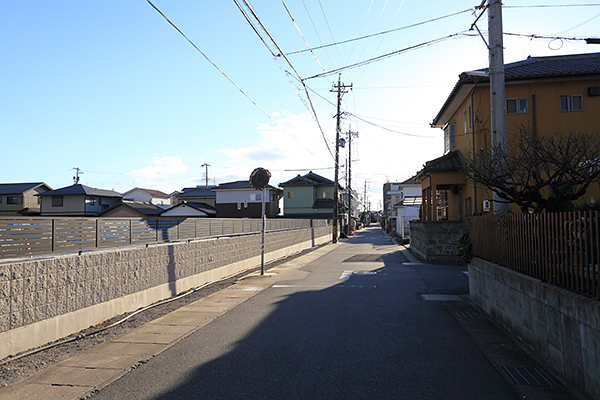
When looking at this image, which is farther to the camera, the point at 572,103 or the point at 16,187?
the point at 16,187

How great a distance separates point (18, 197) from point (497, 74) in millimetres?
47988

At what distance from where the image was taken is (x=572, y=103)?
699 inches

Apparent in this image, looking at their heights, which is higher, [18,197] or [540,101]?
[540,101]

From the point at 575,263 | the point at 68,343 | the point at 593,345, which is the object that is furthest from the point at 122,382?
the point at 575,263

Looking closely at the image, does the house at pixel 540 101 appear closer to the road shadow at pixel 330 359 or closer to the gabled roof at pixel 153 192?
the road shadow at pixel 330 359

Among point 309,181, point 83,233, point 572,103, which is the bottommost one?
point 83,233

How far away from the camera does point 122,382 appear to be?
4625mm

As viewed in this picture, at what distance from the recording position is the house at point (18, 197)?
42.4m

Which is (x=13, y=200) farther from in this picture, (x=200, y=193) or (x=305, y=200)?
(x=305, y=200)

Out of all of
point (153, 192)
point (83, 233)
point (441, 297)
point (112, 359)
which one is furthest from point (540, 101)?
point (153, 192)

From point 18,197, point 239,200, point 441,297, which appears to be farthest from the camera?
point 239,200

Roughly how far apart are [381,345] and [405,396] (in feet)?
5.91

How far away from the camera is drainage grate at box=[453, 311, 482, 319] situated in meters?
7.88

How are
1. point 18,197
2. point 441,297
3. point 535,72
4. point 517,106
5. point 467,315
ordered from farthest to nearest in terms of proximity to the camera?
point 18,197 < point 517,106 < point 535,72 < point 441,297 < point 467,315
